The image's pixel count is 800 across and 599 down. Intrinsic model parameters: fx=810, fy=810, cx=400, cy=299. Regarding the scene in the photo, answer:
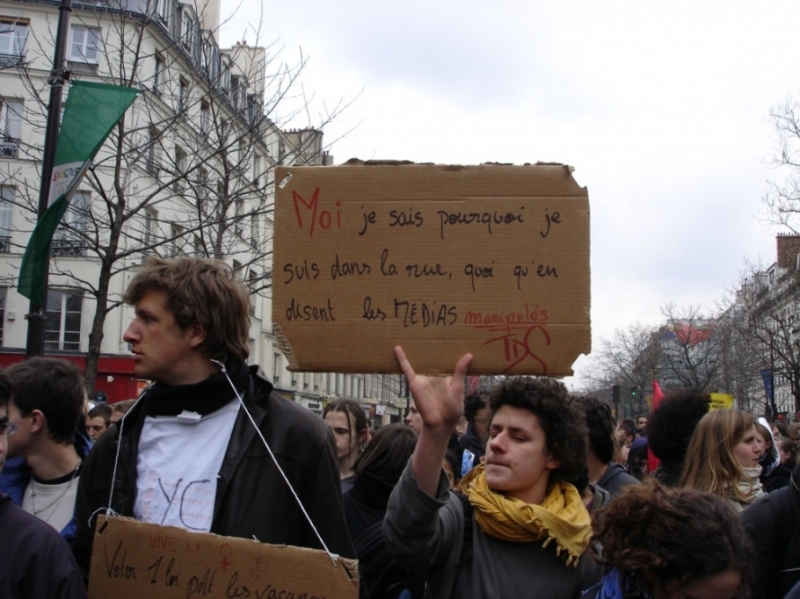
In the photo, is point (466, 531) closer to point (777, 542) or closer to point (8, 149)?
point (777, 542)

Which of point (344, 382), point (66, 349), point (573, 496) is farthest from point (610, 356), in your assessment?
point (573, 496)

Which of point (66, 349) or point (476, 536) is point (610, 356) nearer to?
point (66, 349)

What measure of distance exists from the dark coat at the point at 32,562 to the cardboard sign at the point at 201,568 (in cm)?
13

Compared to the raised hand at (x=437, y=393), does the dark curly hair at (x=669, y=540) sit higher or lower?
lower

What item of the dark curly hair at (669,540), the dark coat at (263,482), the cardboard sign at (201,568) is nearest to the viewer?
the cardboard sign at (201,568)

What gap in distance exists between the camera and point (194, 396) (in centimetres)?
249

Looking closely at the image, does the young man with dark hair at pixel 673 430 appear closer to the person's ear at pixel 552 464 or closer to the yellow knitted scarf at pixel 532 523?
the person's ear at pixel 552 464

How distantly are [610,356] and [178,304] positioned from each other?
63.5 metres

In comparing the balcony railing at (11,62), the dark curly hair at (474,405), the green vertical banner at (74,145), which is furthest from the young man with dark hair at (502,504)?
the balcony railing at (11,62)

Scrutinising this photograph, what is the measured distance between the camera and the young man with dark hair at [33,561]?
6.58ft

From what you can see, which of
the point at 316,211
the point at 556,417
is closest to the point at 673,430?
the point at 556,417

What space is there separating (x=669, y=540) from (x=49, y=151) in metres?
7.02

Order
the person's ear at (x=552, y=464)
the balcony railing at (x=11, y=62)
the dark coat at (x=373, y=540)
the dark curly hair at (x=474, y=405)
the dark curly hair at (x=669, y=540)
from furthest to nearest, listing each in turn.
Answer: the balcony railing at (x=11, y=62) < the dark curly hair at (x=474, y=405) < the dark coat at (x=373, y=540) < the person's ear at (x=552, y=464) < the dark curly hair at (x=669, y=540)

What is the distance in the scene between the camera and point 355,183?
234 centimetres
